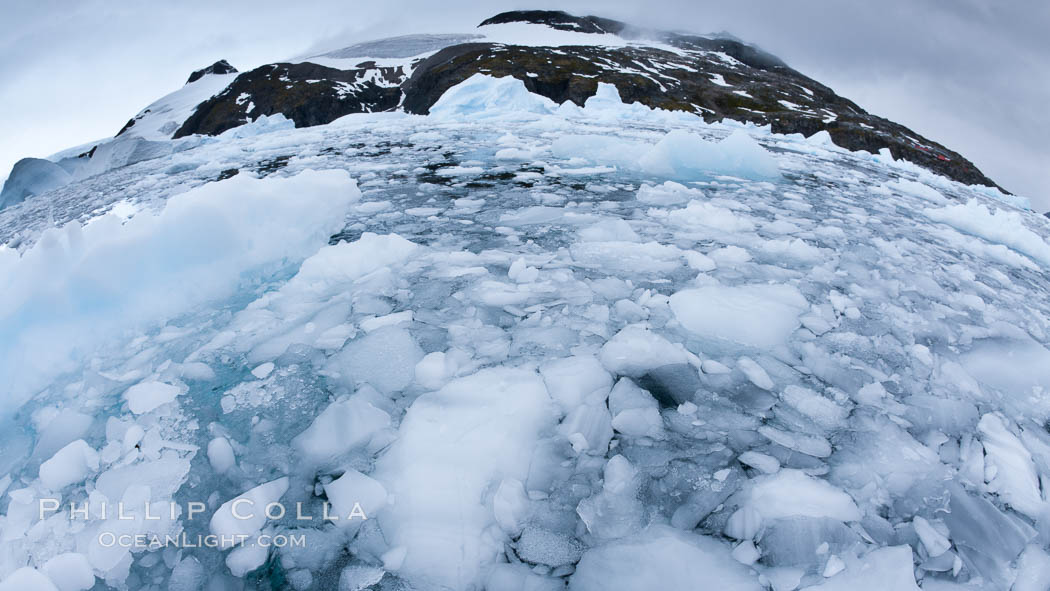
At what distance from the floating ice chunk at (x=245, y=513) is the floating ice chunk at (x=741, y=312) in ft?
5.74

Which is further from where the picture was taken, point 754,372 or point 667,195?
point 667,195

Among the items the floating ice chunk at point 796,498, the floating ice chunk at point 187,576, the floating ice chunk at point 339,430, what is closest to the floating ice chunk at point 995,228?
the floating ice chunk at point 796,498

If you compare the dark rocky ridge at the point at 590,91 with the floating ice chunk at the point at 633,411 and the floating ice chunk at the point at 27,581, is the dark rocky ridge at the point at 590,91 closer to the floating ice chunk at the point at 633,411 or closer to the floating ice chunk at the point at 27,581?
the floating ice chunk at the point at 633,411

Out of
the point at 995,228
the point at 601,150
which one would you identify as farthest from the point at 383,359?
the point at 995,228

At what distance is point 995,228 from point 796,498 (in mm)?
6042

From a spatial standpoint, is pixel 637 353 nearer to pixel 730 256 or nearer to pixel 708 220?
pixel 730 256

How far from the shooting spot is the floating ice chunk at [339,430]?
142cm

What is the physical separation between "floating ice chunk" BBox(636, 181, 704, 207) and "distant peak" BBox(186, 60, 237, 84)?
9436 centimetres

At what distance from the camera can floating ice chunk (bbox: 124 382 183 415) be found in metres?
1.57

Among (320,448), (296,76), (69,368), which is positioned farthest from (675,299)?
(296,76)

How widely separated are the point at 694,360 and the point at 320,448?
145 cm

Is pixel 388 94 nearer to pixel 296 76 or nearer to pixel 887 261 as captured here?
pixel 296 76

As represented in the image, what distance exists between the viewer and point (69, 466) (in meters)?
1.31

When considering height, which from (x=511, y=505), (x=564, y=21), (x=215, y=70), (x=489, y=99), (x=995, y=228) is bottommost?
(x=511, y=505)
